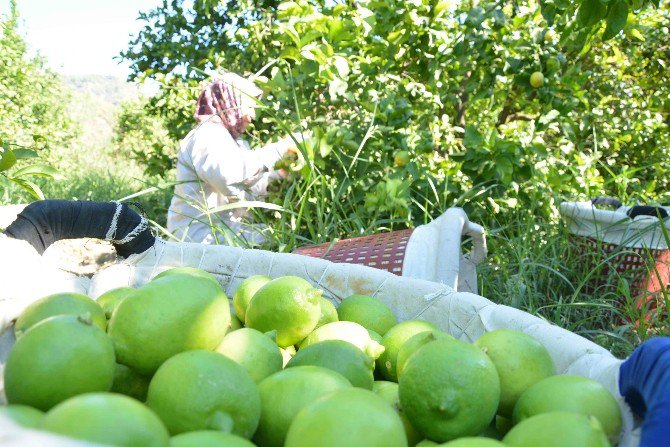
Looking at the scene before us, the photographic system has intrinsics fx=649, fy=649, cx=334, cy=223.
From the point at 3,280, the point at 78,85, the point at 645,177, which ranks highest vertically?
the point at 3,280

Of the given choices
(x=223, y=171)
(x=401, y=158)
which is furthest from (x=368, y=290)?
(x=223, y=171)

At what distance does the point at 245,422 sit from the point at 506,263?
71.9 inches

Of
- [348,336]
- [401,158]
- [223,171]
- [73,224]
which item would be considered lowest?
[223,171]

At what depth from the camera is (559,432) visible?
73cm

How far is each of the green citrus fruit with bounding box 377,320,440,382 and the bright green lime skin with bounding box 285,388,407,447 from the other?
1.41ft

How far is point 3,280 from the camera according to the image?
1205 mm

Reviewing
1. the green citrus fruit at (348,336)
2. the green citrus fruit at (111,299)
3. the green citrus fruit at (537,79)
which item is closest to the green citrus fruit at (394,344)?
the green citrus fruit at (348,336)

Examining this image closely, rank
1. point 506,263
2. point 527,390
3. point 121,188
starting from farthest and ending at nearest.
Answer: point 121,188, point 506,263, point 527,390

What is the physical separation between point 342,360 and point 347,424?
33cm

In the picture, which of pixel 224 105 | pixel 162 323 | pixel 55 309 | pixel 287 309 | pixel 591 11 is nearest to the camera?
pixel 162 323

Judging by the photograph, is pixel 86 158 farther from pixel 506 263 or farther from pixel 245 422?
pixel 245 422

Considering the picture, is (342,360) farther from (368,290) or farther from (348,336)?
(368,290)

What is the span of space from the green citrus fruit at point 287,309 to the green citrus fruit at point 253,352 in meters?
0.12

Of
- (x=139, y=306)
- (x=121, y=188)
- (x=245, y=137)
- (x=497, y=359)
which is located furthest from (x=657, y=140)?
(x=121, y=188)
